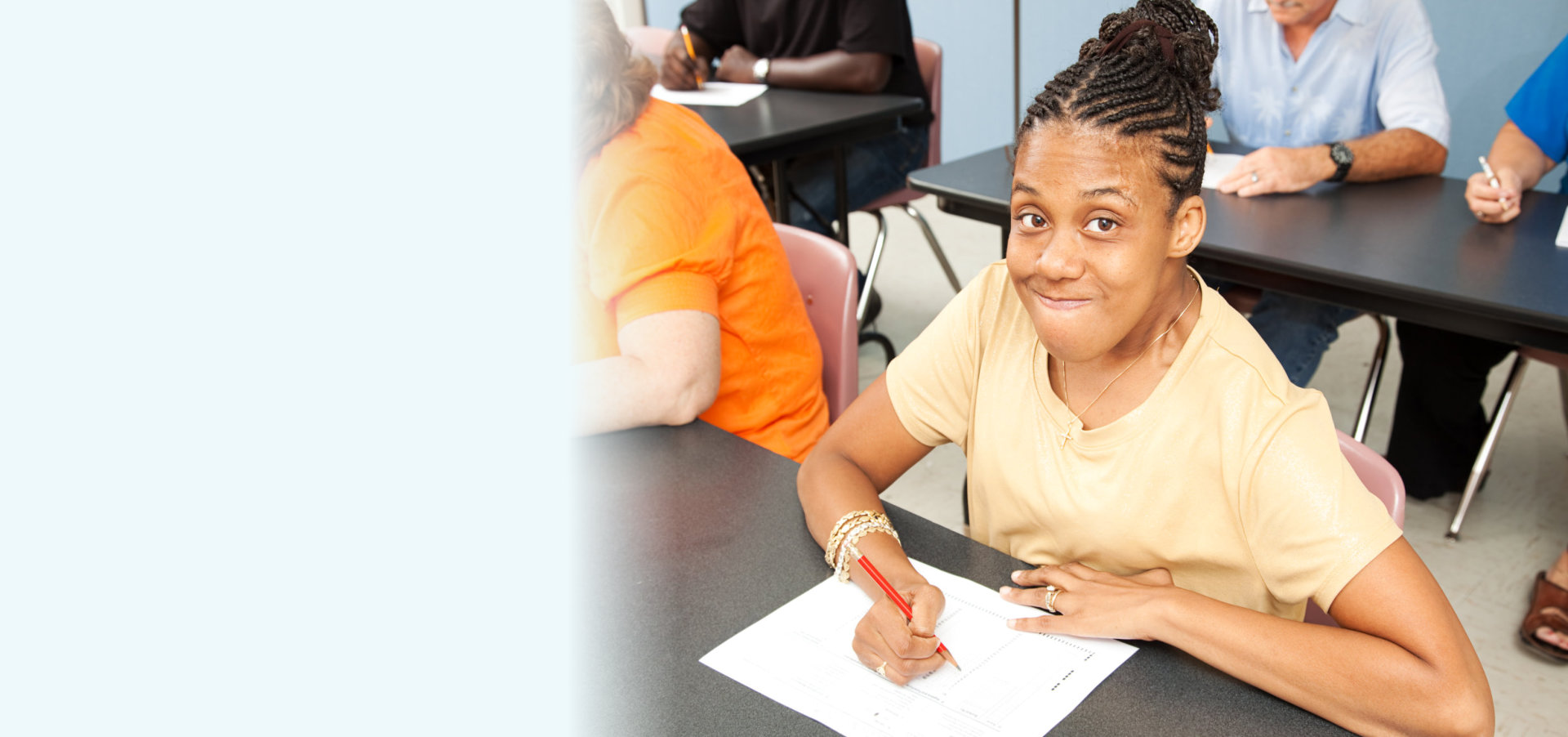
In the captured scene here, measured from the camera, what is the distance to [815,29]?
10.8ft

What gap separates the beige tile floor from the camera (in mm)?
1831

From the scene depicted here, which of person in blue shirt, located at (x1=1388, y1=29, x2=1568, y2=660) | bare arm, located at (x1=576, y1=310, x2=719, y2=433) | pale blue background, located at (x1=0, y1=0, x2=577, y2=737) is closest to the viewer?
pale blue background, located at (x1=0, y1=0, x2=577, y2=737)

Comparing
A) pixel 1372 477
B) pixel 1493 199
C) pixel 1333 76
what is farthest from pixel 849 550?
pixel 1333 76

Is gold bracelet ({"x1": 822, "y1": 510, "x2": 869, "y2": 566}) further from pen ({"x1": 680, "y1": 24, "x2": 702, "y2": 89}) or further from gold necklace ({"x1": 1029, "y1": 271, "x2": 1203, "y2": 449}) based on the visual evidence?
pen ({"x1": 680, "y1": 24, "x2": 702, "y2": 89})

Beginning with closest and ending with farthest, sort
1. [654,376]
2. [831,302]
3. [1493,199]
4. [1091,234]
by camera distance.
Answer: [1091,234] < [654,376] < [831,302] < [1493,199]

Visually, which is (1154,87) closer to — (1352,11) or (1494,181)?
(1494,181)

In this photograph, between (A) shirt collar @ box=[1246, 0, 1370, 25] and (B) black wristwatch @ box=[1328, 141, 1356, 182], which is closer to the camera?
(B) black wristwatch @ box=[1328, 141, 1356, 182]

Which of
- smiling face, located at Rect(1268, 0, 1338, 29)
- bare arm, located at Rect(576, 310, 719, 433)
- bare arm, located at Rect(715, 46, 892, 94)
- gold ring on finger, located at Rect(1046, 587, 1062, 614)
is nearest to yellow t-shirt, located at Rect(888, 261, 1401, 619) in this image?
gold ring on finger, located at Rect(1046, 587, 1062, 614)

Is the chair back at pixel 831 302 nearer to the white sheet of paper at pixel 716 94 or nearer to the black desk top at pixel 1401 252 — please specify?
the black desk top at pixel 1401 252

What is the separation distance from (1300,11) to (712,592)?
1.93 metres

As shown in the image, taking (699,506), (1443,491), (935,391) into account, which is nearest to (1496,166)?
(1443,491)

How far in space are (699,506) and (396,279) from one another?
Result: 93 centimetres

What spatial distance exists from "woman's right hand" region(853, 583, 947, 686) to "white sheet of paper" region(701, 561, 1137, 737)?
11 mm

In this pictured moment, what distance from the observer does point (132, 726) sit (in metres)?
0.20
